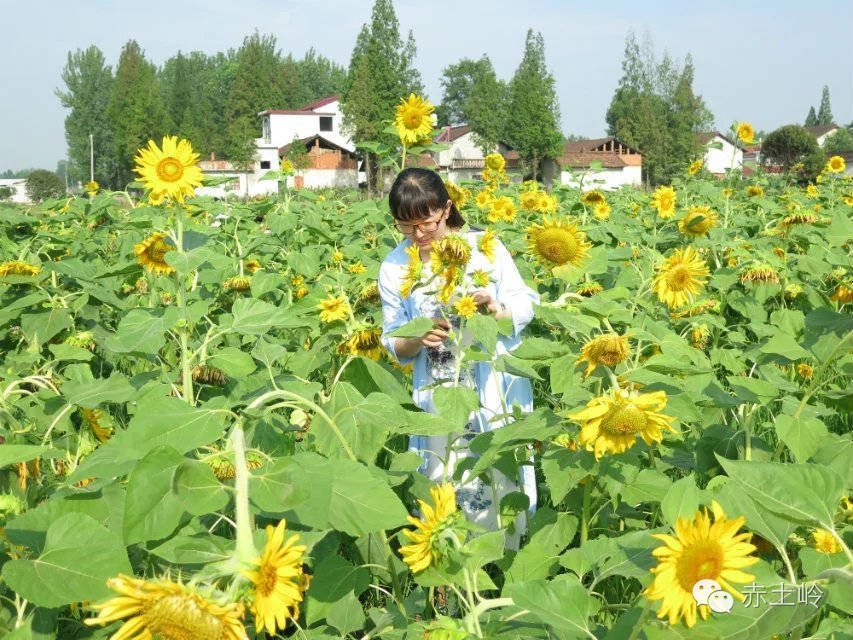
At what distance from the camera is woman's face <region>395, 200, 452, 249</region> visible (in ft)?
7.93

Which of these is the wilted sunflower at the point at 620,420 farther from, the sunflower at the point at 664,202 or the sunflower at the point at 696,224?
the sunflower at the point at 664,202

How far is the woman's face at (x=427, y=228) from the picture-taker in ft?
7.93

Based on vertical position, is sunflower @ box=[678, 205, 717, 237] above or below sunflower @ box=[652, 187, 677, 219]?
below

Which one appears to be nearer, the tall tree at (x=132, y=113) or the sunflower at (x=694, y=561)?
the sunflower at (x=694, y=561)

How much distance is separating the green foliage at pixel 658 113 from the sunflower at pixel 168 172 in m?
44.8

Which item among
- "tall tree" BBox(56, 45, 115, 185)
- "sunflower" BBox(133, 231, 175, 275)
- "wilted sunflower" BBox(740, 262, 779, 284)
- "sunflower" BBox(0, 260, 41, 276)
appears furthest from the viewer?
"tall tree" BBox(56, 45, 115, 185)

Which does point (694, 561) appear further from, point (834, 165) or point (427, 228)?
point (834, 165)

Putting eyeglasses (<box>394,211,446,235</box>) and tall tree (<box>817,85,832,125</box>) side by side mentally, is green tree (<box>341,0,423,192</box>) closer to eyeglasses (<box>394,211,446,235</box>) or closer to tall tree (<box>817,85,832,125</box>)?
eyeglasses (<box>394,211,446,235</box>)

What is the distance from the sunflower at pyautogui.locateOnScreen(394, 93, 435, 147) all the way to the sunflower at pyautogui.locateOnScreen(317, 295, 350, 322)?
1.70m

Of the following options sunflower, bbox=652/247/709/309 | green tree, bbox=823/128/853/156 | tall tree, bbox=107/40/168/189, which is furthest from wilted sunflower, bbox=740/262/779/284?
green tree, bbox=823/128/853/156

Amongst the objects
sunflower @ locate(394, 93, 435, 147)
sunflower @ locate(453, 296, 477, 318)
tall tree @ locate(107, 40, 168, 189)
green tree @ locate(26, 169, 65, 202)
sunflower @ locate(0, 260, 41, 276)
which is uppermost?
tall tree @ locate(107, 40, 168, 189)

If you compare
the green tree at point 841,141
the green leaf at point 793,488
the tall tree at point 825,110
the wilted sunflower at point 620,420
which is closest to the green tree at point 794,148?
the wilted sunflower at point 620,420

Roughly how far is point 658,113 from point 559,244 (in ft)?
167

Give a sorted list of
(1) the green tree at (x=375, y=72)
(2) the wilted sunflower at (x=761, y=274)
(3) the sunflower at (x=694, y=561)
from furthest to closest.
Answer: (1) the green tree at (x=375, y=72), (2) the wilted sunflower at (x=761, y=274), (3) the sunflower at (x=694, y=561)
